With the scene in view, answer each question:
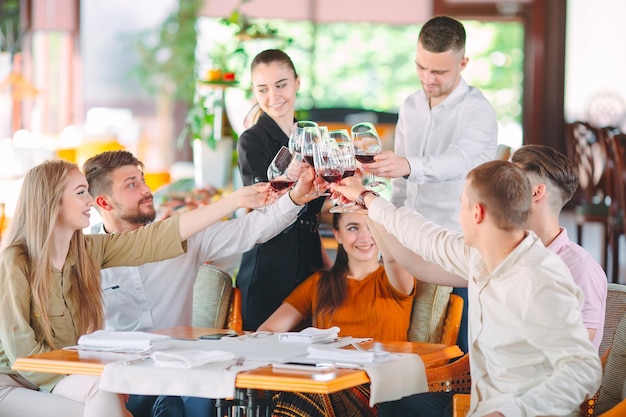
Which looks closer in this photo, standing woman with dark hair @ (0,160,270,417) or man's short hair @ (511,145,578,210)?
man's short hair @ (511,145,578,210)

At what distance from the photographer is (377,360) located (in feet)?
8.37

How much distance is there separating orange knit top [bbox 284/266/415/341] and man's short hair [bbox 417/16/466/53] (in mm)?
826

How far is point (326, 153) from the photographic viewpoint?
10.0ft

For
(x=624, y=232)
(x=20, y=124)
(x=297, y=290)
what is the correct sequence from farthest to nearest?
(x=20, y=124) → (x=624, y=232) → (x=297, y=290)

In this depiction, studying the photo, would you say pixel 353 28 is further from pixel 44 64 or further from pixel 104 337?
pixel 104 337

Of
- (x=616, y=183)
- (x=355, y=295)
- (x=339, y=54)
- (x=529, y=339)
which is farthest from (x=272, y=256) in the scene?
(x=339, y=54)

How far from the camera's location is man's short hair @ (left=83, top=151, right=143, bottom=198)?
12.0 feet

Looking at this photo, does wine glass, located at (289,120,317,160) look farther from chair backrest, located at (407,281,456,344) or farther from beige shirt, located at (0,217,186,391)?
chair backrest, located at (407,281,456,344)

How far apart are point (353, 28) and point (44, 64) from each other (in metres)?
3.95

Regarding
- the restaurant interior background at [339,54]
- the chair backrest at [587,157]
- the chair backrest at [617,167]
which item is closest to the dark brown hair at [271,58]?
the chair backrest at [617,167]

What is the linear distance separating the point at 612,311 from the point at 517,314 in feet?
2.12

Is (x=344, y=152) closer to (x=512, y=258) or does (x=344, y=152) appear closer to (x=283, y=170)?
(x=283, y=170)

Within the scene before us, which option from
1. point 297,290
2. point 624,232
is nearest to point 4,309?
point 297,290

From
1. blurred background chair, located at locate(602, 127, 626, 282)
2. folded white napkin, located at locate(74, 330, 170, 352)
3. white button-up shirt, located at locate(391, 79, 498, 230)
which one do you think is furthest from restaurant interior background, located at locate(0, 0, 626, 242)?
folded white napkin, located at locate(74, 330, 170, 352)
